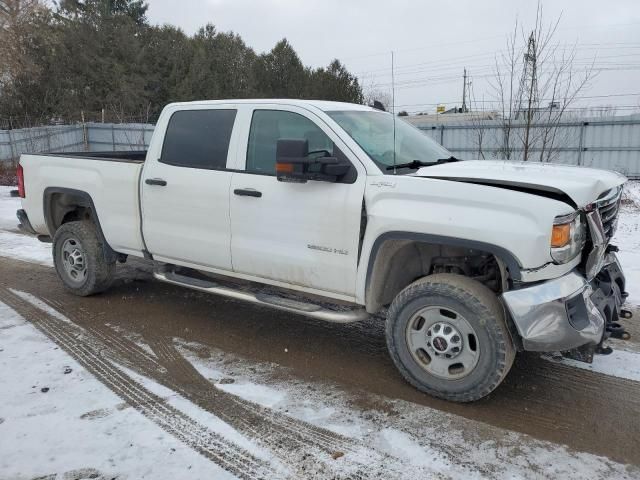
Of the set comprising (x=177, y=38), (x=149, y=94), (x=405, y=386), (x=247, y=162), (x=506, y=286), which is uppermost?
(x=177, y=38)

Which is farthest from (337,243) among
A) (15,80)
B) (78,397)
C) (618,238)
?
(15,80)

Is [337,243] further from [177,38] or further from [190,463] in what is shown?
[177,38]

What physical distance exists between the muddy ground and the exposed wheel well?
67 centimetres

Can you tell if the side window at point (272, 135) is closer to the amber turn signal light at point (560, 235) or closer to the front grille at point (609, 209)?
the amber turn signal light at point (560, 235)

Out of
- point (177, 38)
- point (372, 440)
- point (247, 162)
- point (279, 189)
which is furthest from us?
point (177, 38)

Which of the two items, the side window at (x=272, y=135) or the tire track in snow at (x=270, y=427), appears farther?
the side window at (x=272, y=135)

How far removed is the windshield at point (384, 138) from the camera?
13.3ft

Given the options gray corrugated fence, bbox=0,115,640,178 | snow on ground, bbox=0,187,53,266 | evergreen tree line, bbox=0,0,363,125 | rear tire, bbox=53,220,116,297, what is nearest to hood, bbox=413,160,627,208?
rear tire, bbox=53,220,116,297

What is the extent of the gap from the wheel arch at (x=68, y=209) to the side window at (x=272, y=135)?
2.10m

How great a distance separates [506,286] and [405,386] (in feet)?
3.41

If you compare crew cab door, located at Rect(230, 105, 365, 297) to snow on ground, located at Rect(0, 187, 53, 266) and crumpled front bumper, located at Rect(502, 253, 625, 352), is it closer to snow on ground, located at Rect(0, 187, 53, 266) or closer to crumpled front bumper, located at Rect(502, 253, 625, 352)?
crumpled front bumper, located at Rect(502, 253, 625, 352)

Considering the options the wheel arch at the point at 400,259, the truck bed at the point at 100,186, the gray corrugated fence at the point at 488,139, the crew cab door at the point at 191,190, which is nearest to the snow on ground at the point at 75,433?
the crew cab door at the point at 191,190

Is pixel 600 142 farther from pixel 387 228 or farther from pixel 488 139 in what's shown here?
pixel 387 228

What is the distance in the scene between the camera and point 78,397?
367 cm
